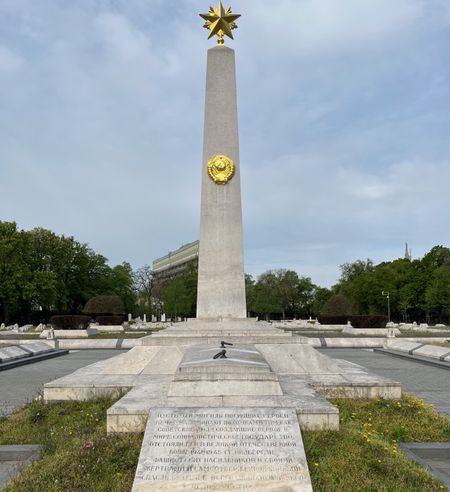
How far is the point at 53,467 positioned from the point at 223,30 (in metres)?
14.2

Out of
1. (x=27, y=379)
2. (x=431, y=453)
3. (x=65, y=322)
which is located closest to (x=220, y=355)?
(x=431, y=453)

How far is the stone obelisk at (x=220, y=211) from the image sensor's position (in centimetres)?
1466

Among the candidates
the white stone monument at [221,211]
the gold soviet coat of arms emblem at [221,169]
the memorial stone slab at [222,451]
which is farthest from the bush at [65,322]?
the memorial stone slab at [222,451]

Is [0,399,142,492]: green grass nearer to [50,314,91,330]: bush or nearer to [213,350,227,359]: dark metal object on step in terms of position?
[213,350,227,359]: dark metal object on step

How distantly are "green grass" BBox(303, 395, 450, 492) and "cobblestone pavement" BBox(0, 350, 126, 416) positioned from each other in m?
5.97

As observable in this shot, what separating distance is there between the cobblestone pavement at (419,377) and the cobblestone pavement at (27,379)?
826 cm

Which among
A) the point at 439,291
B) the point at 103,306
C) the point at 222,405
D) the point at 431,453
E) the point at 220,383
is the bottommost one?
the point at 431,453

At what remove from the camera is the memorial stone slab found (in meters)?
4.59

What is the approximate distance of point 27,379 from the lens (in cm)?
1405

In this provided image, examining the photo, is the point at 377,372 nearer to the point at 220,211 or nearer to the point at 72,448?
the point at 220,211

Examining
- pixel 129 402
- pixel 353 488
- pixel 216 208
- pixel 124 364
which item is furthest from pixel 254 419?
pixel 216 208

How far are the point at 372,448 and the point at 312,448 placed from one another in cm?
71

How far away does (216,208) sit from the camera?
49.0 feet

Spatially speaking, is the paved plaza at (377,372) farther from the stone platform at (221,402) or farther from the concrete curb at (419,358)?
the stone platform at (221,402)
